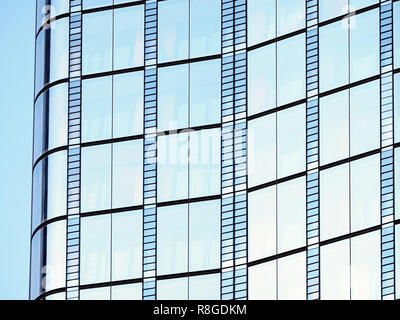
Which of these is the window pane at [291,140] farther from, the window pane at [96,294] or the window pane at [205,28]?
the window pane at [96,294]

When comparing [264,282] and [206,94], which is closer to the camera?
[264,282]

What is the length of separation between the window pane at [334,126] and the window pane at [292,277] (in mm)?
2523

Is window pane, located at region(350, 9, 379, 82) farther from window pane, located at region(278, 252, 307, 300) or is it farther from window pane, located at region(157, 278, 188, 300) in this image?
window pane, located at region(157, 278, 188, 300)

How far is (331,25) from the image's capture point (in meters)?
34.1

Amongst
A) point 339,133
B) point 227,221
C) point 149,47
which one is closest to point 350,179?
point 339,133

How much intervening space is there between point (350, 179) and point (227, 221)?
11.1ft

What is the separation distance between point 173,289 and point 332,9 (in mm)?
8146

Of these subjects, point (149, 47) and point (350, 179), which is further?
point (149, 47)

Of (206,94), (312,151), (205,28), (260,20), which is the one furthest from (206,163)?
(260,20)

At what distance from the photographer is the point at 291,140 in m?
34.1

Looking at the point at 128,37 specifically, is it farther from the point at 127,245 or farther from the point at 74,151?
the point at 127,245

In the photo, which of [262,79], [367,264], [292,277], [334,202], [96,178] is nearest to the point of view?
[367,264]

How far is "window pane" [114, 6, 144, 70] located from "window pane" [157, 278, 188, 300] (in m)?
5.95

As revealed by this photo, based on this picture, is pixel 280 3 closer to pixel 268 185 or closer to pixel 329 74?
pixel 329 74
